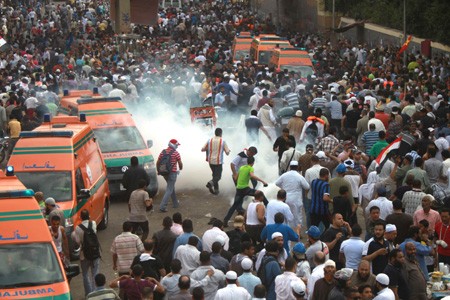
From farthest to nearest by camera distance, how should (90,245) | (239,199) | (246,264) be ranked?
(239,199) → (90,245) → (246,264)

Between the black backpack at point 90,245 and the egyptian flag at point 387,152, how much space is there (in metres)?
5.59

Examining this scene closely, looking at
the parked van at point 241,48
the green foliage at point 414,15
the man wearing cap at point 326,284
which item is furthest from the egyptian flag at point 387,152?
the parked van at point 241,48

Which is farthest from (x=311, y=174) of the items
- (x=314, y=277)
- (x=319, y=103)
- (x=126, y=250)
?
(x=319, y=103)

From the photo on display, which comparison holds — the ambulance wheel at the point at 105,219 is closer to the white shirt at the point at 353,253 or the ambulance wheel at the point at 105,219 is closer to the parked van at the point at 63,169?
the parked van at the point at 63,169

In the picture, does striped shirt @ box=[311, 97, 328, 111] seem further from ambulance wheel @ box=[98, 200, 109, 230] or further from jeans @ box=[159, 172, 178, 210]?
ambulance wheel @ box=[98, 200, 109, 230]

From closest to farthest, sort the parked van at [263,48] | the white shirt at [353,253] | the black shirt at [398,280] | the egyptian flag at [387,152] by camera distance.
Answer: the black shirt at [398,280], the white shirt at [353,253], the egyptian flag at [387,152], the parked van at [263,48]

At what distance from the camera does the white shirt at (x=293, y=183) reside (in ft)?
62.4

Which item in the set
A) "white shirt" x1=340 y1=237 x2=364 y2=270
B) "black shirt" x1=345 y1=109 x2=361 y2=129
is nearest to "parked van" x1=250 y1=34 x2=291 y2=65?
"black shirt" x1=345 y1=109 x2=361 y2=129

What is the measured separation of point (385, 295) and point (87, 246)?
5033mm

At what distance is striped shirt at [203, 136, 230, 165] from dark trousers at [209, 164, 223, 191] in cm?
17

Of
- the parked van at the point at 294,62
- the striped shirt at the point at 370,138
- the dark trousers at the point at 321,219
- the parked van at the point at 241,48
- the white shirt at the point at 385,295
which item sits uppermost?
the white shirt at the point at 385,295

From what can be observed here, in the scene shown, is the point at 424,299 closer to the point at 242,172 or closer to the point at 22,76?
the point at 242,172

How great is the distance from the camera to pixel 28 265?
14.5 metres

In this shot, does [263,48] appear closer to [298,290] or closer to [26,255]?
[26,255]
